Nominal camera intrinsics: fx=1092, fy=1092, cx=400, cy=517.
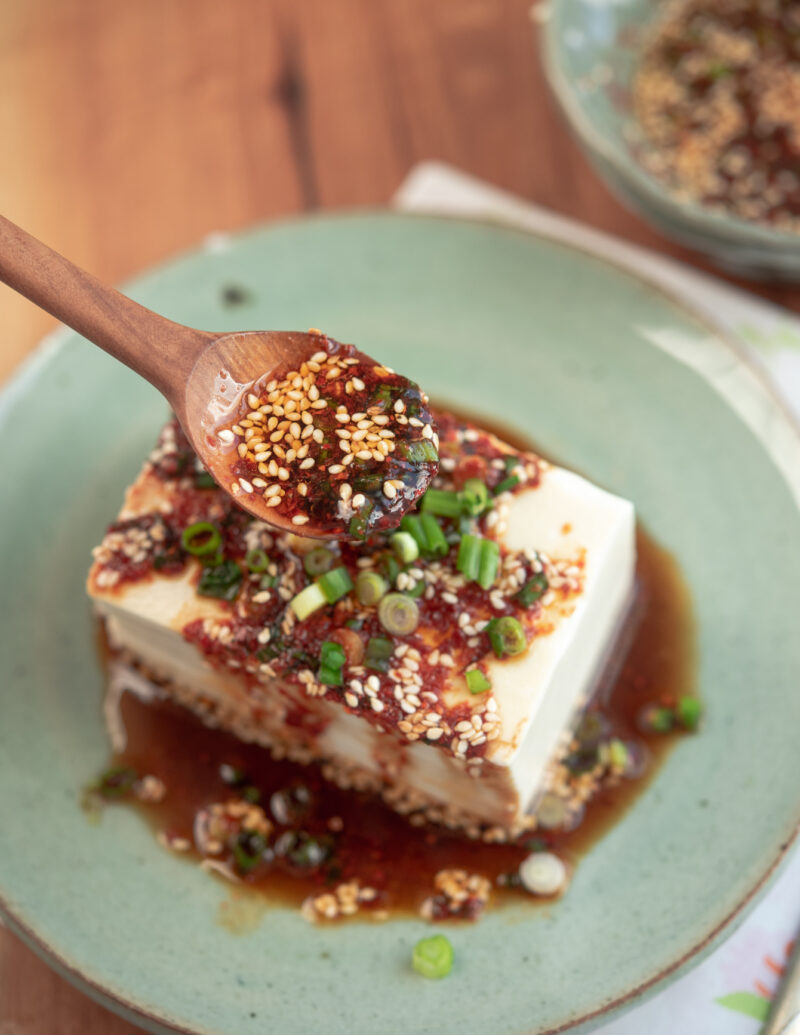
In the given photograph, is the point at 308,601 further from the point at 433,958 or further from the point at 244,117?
the point at 244,117

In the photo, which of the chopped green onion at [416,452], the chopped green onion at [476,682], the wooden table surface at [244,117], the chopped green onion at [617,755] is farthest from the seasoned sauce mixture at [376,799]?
the wooden table surface at [244,117]

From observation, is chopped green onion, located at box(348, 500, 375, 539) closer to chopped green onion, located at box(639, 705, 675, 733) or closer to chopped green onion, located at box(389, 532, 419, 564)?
chopped green onion, located at box(389, 532, 419, 564)

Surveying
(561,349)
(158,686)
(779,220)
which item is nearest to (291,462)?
(158,686)

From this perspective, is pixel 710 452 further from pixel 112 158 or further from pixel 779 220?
pixel 112 158

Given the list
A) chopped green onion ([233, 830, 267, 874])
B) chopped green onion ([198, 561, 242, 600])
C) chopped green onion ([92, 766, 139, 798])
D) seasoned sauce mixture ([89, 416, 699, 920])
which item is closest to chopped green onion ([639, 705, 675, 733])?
seasoned sauce mixture ([89, 416, 699, 920])

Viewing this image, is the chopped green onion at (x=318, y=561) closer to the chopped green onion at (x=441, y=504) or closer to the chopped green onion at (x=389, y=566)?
the chopped green onion at (x=389, y=566)
